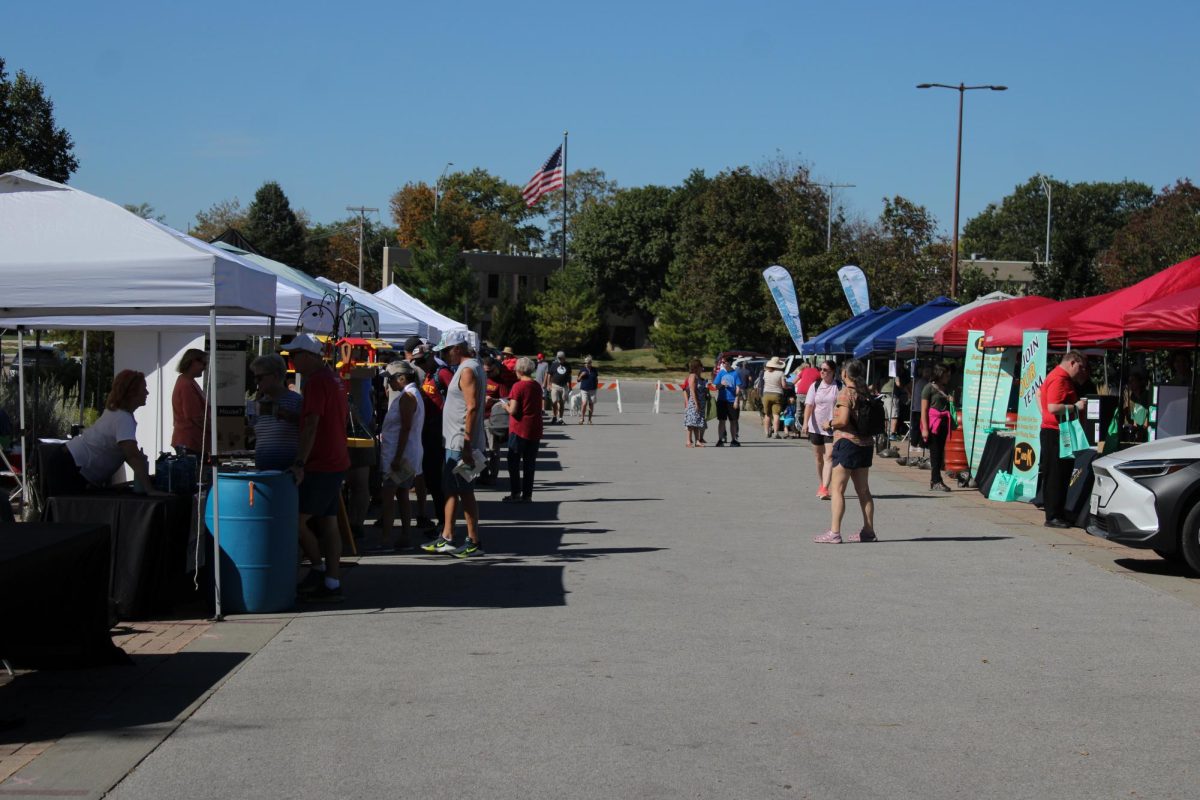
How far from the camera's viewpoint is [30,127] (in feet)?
121

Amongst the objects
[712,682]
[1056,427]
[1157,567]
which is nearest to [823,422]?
[1056,427]

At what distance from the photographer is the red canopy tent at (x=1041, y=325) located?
56.6 ft

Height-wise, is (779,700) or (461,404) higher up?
(461,404)

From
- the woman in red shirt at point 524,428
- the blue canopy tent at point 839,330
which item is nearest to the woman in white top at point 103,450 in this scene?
the woman in red shirt at point 524,428

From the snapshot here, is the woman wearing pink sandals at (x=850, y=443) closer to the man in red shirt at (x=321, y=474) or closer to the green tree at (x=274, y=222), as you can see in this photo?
the man in red shirt at (x=321, y=474)

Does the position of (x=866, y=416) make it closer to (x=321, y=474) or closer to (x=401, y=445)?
(x=401, y=445)

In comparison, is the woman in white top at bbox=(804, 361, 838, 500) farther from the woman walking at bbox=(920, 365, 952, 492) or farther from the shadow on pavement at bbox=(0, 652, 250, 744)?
the shadow on pavement at bbox=(0, 652, 250, 744)

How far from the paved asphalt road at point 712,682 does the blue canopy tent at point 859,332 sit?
17309 mm

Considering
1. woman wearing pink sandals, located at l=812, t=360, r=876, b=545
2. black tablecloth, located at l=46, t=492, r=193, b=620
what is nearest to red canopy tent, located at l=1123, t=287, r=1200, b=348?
woman wearing pink sandals, located at l=812, t=360, r=876, b=545

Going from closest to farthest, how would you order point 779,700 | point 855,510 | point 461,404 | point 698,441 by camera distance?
1. point 779,700
2. point 461,404
3. point 855,510
4. point 698,441

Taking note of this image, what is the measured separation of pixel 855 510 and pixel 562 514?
3.72m

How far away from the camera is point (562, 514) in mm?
14859

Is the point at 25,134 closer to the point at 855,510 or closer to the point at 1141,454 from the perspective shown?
the point at 855,510

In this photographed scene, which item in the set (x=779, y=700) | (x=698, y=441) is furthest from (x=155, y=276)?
(x=698, y=441)
